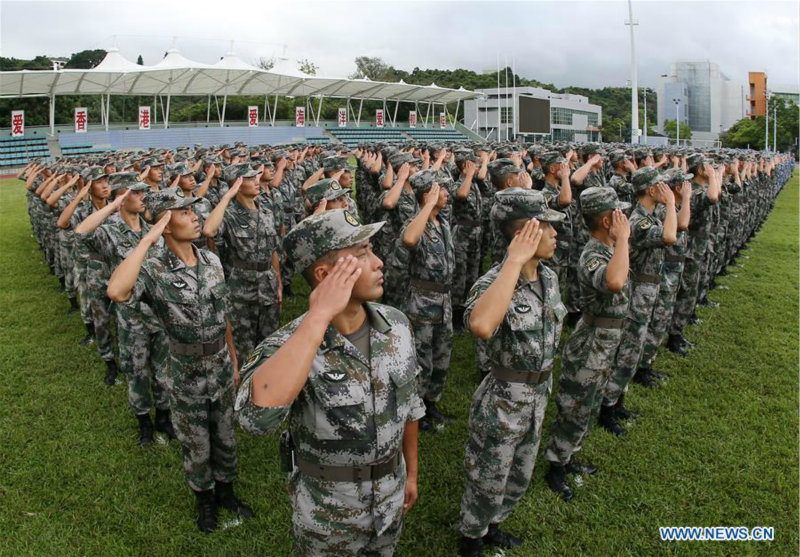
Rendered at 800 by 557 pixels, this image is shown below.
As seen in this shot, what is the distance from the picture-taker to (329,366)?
2.12m

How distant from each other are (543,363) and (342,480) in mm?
1378

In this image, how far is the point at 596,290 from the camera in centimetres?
387

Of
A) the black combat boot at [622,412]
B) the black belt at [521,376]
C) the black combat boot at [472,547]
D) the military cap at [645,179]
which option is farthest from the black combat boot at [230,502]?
the military cap at [645,179]

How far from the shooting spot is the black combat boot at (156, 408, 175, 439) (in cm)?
480

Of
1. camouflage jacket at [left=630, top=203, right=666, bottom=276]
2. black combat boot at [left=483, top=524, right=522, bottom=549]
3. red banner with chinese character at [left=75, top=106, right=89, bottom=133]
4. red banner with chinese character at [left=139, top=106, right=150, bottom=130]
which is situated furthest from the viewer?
red banner with chinese character at [left=139, top=106, right=150, bottom=130]

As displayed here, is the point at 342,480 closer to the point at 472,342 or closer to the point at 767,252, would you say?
the point at 472,342

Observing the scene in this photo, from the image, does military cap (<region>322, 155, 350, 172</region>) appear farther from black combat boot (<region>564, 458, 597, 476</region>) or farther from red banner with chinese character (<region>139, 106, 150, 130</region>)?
red banner with chinese character (<region>139, 106, 150, 130</region>)

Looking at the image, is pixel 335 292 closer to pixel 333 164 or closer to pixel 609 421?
pixel 609 421

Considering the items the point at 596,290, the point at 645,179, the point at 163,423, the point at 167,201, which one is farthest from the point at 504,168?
the point at 163,423

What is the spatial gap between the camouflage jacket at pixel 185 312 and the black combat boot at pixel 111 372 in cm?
284

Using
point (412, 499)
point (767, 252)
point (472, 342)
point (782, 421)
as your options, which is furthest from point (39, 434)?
point (767, 252)

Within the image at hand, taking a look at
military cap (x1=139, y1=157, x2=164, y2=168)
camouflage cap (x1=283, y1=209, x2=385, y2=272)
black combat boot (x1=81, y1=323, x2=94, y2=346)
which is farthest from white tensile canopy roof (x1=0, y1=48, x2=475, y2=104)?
camouflage cap (x1=283, y1=209, x2=385, y2=272)

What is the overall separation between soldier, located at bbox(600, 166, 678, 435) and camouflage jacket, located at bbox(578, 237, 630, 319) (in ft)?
2.75

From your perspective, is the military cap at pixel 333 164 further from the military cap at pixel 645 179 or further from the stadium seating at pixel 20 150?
the stadium seating at pixel 20 150
